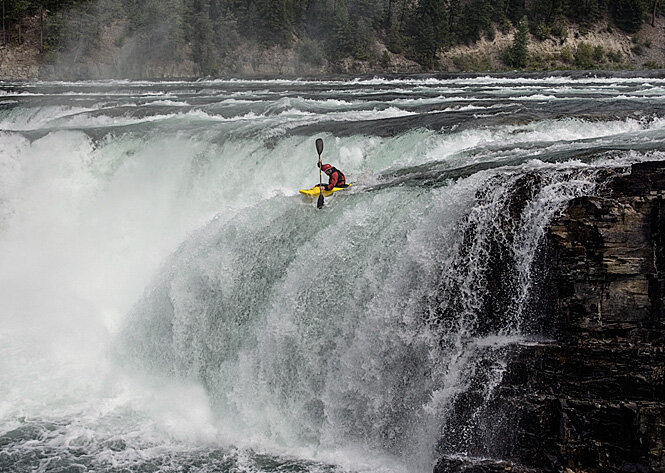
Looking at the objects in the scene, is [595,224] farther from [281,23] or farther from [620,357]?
[281,23]

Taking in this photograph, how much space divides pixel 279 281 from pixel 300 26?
52.3 metres

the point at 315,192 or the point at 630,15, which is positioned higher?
the point at 630,15

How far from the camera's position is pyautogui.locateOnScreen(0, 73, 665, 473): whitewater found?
7.32m

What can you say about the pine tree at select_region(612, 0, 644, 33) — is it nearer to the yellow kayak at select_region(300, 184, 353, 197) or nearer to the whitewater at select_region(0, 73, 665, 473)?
the whitewater at select_region(0, 73, 665, 473)

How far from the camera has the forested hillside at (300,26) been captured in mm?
53375

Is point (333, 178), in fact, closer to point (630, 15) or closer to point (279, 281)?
point (279, 281)

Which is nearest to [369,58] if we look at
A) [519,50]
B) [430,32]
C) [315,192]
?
[430,32]

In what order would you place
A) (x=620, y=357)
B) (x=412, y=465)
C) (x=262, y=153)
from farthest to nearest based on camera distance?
(x=262, y=153) → (x=412, y=465) → (x=620, y=357)

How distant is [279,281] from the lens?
9.16 m

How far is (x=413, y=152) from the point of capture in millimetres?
12375

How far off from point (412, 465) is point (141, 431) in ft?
11.5

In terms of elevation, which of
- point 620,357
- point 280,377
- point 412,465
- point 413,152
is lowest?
point 412,465

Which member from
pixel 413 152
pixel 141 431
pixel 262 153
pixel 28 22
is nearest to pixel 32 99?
pixel 262 153

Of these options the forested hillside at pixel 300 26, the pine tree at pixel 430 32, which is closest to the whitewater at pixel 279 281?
the pine tree at pixel 430 32
